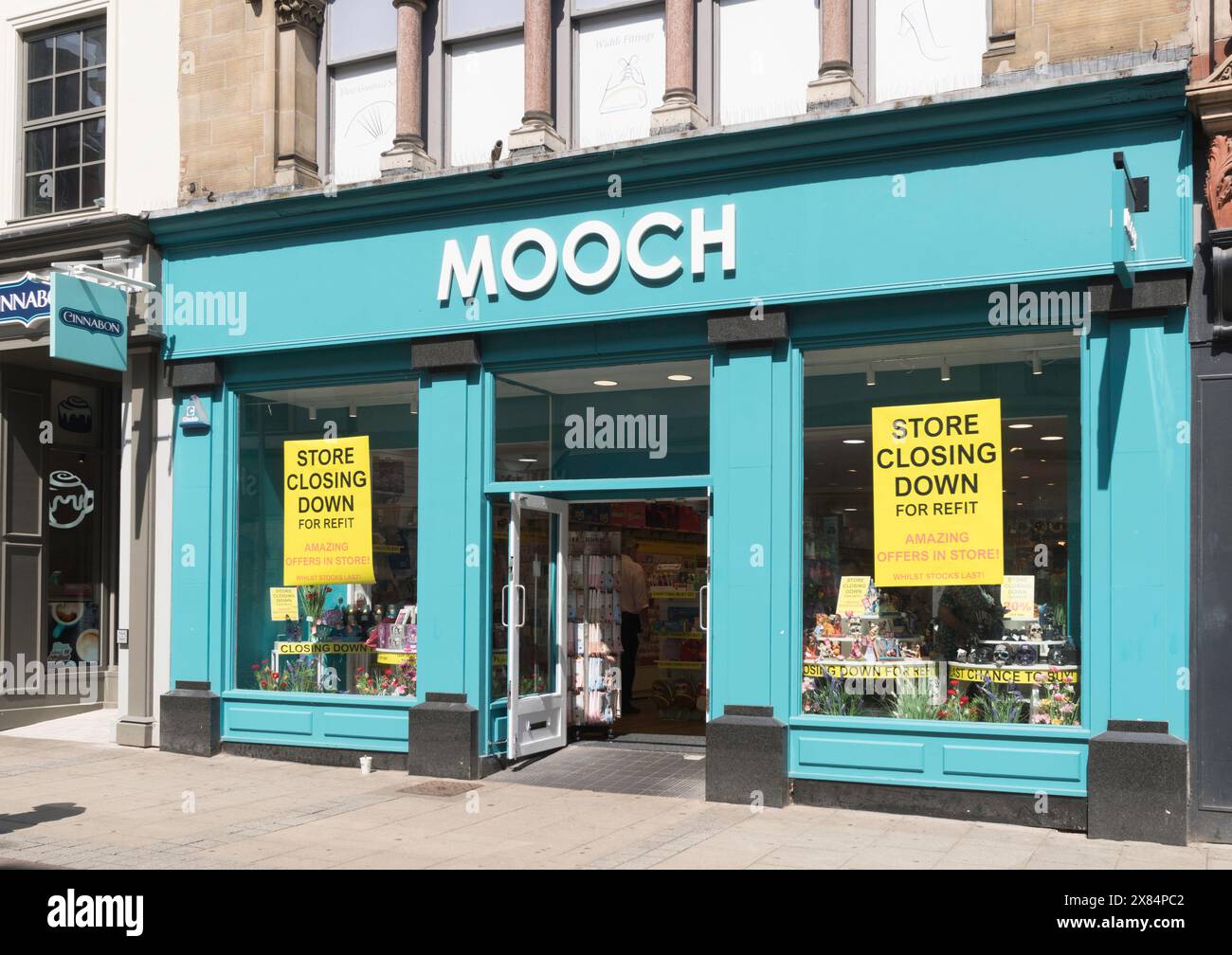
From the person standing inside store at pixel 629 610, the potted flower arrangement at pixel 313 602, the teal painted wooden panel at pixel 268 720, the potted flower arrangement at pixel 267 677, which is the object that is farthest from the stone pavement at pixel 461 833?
the person standing inside store at pixel 629 610

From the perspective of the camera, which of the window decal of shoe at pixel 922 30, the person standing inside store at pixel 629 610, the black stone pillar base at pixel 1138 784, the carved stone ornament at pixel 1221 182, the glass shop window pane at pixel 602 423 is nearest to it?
the black stone pillar base at pixel 1138 784

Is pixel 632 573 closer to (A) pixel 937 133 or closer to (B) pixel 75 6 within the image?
(A) pixel 937 133

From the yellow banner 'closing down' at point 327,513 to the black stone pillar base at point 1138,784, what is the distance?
6.59m

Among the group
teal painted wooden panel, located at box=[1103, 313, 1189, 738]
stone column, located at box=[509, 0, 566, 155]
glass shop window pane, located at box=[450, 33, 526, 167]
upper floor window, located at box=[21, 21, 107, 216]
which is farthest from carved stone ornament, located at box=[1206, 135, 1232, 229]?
upper floor window, located at box=[21, 21, 107, 216]

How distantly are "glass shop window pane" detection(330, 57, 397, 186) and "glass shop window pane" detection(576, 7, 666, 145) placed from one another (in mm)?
2089

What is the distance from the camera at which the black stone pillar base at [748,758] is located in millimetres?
9703

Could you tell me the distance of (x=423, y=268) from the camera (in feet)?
37.4

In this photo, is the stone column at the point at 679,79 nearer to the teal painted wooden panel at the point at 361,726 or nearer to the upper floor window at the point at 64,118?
the teal painted wooden panel at the point at 361,726

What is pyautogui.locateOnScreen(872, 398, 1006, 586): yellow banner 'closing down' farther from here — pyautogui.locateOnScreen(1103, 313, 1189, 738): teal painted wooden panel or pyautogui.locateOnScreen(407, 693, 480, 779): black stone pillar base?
pyautogui.locateOnScreen(407, 693, 480, 779): black stone pillar base

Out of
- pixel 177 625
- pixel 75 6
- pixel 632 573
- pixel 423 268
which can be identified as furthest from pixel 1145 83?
pixel 75 6

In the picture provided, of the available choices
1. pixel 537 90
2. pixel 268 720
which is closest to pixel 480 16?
pixel 537 90

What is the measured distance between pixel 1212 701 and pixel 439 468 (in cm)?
646
